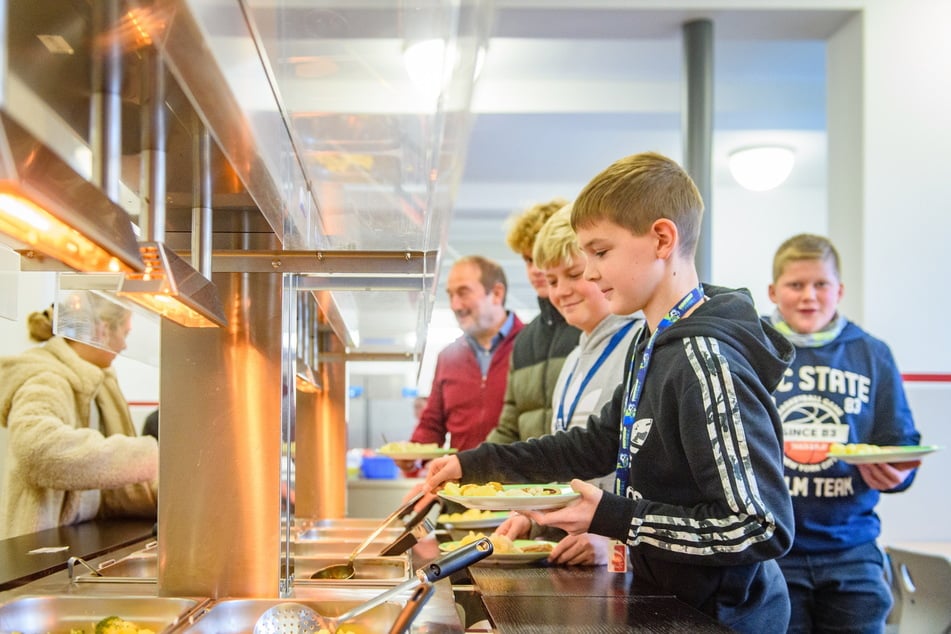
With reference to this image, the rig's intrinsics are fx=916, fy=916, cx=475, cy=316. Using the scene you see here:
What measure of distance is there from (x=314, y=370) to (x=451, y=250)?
7644 millimetres

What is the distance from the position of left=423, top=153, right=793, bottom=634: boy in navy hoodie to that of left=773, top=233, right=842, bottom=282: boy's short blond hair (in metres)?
1.21

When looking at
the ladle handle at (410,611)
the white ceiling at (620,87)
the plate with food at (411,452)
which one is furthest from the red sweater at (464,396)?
the ladle handle at (410,611)

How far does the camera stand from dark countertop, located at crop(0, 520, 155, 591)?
6.34 feet

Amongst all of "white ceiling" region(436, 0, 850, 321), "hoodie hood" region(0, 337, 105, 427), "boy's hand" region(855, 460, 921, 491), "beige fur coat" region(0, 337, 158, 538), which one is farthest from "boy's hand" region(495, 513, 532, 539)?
"white ceiling" region(436, 0, 850, 321)

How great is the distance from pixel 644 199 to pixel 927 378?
2.93 meters

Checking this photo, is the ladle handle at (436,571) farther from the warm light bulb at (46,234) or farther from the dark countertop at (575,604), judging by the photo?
the warm light bulb at (46,234)

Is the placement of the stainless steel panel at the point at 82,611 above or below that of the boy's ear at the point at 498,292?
below

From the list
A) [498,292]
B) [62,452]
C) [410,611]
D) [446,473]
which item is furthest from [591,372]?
[498,292]

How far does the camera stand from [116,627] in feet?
4.78

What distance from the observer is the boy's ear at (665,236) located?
5.65 feet

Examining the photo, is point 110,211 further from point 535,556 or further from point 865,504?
point 865,504

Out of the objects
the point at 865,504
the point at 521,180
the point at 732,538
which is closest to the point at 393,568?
the point at 732,538

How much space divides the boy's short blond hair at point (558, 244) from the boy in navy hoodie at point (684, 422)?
0.59m

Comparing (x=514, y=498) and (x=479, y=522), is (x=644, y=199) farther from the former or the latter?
(x=479, y=522)
